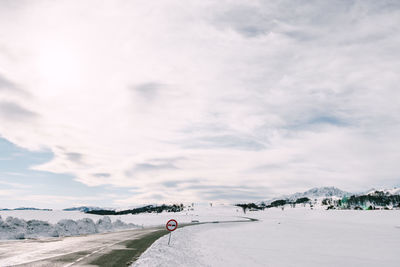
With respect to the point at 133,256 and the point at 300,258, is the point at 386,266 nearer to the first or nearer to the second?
the point at 300,258

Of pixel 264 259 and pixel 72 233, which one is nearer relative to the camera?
pixel 264 259

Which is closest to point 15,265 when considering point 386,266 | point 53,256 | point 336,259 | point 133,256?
point 53,256

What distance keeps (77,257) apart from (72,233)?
20700 millimetres

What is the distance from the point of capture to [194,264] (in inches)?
656

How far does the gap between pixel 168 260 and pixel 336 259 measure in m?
15.6

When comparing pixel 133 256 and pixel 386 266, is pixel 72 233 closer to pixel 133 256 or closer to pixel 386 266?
pixel 133 256

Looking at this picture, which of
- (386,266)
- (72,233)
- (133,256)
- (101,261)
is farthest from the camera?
(72,233)

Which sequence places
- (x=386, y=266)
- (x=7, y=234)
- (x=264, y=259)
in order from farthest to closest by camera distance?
(x=7, y=234), (x=386, y=266), (x=264, y=259)

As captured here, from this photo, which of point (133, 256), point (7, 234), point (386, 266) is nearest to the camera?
point (133, 256)

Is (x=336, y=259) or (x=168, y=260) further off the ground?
(x=168, y=260)

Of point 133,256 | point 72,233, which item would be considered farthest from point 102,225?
point 133,256

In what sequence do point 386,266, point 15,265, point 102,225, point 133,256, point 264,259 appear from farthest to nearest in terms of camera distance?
point 102,225
point 386,266
point 264,259
point 133,256
point 15,265

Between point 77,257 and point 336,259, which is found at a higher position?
point 77,257

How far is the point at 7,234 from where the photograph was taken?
27.7m
